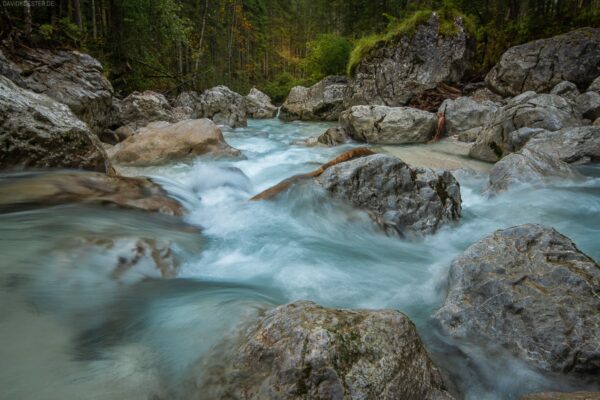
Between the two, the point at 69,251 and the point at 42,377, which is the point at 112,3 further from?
the point at 42,377

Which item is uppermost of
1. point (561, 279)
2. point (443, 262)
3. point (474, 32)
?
point (474, 32)

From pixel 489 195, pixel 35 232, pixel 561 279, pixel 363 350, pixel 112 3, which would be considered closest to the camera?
pixel 363 350

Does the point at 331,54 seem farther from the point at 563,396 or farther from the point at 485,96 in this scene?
the point at 563,396

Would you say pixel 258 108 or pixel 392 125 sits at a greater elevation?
pixel 258 108

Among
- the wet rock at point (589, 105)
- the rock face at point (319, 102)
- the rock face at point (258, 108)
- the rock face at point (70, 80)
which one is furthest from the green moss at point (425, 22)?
the rock face at point (70, 80)

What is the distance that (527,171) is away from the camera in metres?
6.18

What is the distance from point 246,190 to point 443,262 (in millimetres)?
3549

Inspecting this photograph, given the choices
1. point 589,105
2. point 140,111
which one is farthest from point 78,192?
point 589,105

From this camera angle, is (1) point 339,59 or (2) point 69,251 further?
(1) point 339,59

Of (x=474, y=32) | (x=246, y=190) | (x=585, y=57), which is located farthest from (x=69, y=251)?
(x=474, y=32)

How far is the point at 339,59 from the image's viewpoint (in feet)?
69.3

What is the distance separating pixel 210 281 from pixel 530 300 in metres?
2.53

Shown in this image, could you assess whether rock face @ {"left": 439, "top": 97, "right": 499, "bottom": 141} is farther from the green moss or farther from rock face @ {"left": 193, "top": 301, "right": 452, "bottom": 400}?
rock face @ {"left": 193, "top": 301, "right": 452, "bottom": 400}

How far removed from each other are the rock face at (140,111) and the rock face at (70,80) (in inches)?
56.5
